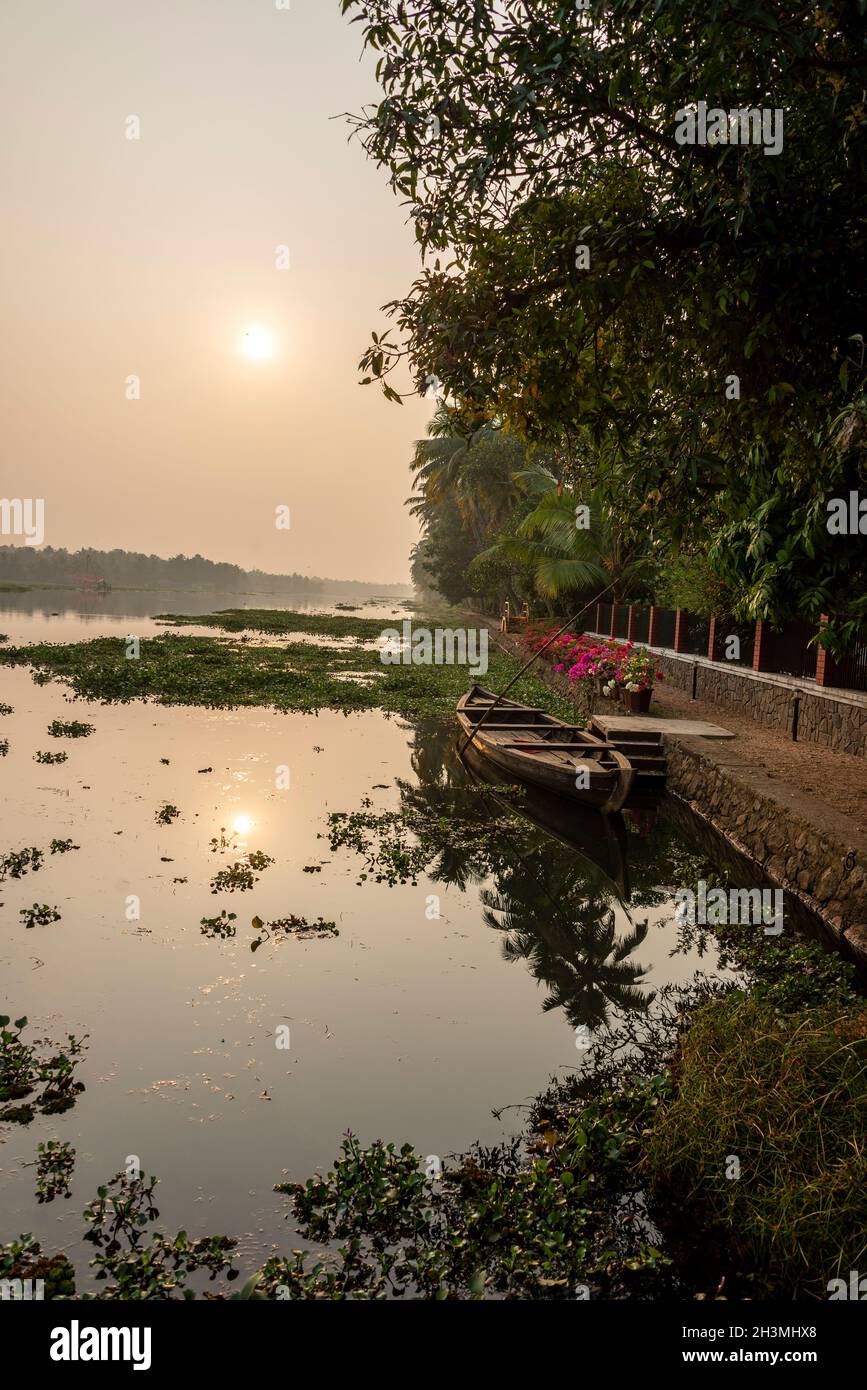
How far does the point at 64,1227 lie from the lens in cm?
418

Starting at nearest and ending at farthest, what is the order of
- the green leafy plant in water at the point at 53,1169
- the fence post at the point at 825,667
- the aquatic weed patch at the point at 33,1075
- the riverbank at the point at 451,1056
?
the riverbank at the point at 451,1056, the green leafy plant in water at the point at 53,1169, the aquatic weed patch at the point at 33,1075, the fence post at the point at 825,667

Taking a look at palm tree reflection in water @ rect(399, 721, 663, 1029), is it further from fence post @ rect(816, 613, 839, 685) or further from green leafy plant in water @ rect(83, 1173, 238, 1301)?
fence post @ rect(816, 613, 839, 685)

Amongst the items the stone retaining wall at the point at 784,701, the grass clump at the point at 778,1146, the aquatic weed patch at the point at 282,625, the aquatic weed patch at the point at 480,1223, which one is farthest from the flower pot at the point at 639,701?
the aquatic weed patch at the point at 282,625

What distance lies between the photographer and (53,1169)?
4.57 m

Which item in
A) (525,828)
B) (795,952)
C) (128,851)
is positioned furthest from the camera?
(525,828)

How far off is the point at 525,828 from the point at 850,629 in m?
4.85

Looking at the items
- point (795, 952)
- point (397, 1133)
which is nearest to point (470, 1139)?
point (397, 1133)

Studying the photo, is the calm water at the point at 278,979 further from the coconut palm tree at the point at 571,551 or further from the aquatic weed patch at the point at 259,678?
the coconut palm tree at the point at 571,551

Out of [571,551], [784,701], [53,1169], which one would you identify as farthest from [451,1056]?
[571,551]

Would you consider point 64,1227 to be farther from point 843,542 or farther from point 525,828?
point 843,542

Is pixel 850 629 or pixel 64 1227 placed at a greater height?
pixel 850 629

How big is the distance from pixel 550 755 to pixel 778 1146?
32.4ft

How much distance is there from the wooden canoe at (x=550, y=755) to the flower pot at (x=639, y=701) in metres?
2.00

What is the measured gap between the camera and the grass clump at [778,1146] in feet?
12.6
